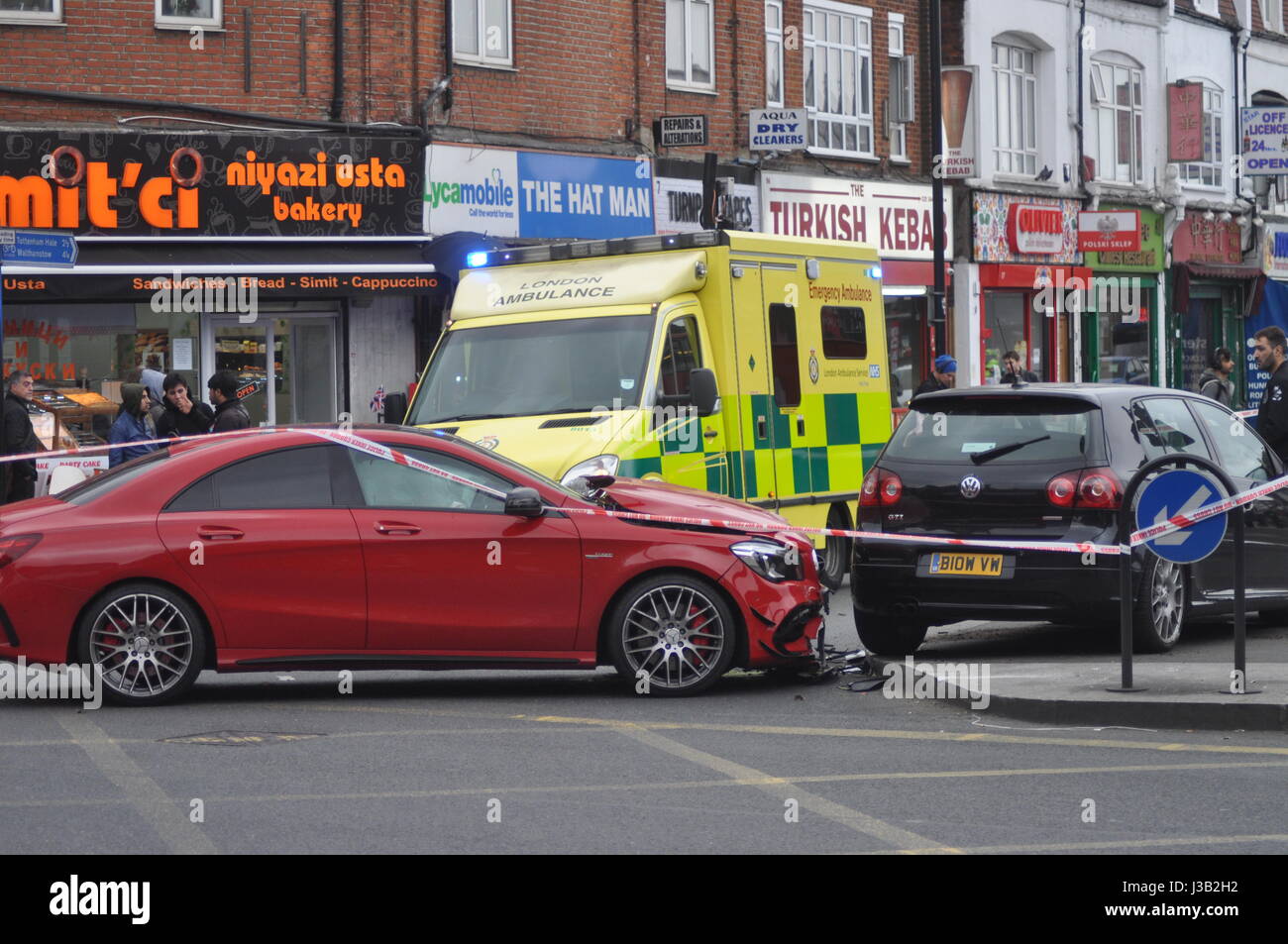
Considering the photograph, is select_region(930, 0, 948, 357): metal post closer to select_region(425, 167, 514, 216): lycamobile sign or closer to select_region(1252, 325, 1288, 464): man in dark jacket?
select_region(425, 167, 514, 216): lycamobile sign

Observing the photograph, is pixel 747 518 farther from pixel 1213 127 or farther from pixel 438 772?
pixel 1213 127

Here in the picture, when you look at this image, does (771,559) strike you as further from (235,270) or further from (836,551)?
(235,270)

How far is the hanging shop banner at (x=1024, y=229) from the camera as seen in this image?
104 ft

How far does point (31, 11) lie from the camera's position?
20.2 meters

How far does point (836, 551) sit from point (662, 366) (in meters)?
3.98

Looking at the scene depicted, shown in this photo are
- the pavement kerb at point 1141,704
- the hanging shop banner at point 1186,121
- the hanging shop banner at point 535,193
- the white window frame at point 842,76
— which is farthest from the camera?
the hanging shop banner at point 1186,121

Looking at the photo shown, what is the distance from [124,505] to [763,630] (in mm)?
3443

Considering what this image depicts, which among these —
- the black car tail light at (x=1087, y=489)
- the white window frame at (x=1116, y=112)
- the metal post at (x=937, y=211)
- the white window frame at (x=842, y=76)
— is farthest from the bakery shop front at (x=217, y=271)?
the white window frame at (x=1116, y=112)

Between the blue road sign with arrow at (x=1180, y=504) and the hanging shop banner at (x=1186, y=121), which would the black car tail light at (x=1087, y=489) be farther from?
the hanging shop banner at (x=1186, y=121)

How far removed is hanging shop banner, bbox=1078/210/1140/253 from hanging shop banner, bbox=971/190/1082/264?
12.3 inches

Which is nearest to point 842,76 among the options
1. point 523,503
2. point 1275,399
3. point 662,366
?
point 1275,399

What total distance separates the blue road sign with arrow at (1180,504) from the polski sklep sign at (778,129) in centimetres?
1682

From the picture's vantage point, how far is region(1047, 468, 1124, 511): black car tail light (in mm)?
11125

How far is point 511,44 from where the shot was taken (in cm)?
2353
